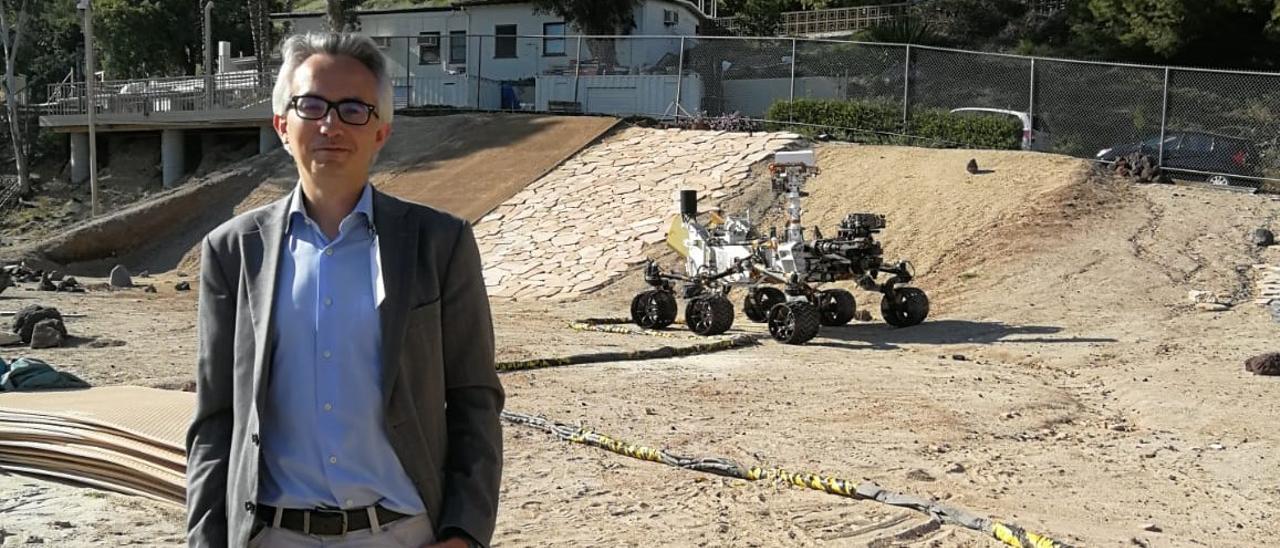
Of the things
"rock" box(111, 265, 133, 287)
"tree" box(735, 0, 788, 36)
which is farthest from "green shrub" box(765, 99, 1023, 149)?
"tree" box(735, 0, 788, 36)

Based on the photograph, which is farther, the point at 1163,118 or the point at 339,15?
the point at 339,15

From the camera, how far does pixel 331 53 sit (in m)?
3.08

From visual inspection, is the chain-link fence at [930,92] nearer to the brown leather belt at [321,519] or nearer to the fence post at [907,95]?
the fence post at [907,95]

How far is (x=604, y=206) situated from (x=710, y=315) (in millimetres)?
8612

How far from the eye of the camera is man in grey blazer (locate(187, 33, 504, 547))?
2.96 metres

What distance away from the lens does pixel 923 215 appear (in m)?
21.3

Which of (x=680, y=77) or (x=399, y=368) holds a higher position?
(x=680, y=77)

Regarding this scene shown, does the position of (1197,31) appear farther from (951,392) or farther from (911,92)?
(951,392)

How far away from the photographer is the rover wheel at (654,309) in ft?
57.7

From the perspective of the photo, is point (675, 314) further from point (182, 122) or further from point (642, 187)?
point (182, 122)

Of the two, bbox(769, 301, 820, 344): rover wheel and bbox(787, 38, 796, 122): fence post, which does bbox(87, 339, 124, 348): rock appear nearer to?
bbox(769, 301, 820, 344): rover wheel

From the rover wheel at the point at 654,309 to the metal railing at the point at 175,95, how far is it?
63.7 feet

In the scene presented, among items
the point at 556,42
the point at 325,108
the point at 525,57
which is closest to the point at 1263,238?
the point at 325,108

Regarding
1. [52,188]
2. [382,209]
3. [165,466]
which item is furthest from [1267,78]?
[52,188]
